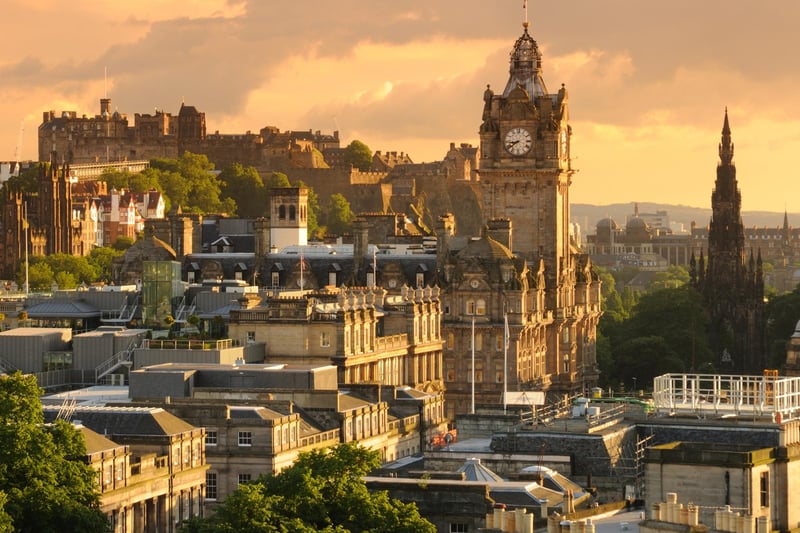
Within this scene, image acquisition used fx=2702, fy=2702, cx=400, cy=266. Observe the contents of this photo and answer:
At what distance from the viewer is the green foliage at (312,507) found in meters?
91.4

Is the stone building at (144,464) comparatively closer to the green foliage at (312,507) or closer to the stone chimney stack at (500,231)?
the green foliage at (312,507)

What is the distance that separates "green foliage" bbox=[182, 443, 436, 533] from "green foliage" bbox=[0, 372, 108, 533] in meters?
4.07

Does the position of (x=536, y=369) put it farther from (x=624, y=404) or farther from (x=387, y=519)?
(x=387, y=519)

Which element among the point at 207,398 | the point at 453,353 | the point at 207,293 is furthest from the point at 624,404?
the point at 453,353

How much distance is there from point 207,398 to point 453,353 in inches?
2586

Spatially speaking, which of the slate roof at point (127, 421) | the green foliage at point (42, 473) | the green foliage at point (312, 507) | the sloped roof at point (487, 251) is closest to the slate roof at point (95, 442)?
the green foliage at point (42, 473)

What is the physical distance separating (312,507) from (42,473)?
31.5 ft

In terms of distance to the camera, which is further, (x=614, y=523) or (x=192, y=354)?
(x=192, y=354)

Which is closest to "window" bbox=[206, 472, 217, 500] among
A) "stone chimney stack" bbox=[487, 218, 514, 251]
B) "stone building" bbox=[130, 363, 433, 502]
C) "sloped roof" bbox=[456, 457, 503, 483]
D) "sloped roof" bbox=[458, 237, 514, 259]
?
"stone building" bbox=[130, 363, 433, 502]

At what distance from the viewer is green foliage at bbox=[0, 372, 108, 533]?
9344 cm

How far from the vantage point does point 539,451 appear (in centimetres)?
10625

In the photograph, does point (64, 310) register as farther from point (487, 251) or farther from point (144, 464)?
point (144, 464)

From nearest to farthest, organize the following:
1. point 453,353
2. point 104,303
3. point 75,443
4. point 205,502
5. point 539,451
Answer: point 75,443 → point 539,451 → point 205,502 → point 104,303 → point 453,353

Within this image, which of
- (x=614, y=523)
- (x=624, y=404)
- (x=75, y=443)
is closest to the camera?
(x=614, y=523)
